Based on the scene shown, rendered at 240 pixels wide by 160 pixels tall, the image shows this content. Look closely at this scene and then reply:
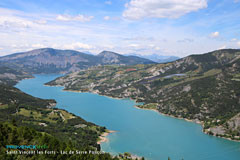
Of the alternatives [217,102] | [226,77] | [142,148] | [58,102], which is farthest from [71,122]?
[226,77]

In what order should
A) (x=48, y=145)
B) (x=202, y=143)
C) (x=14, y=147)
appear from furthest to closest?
(x=202, y=143) < (x=48, y=145) < (x=14, y=147)

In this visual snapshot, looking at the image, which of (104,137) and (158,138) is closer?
(104,137)

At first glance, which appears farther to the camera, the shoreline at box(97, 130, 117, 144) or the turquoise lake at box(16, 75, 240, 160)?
the shoreline at box(97, 130, 117, 144)

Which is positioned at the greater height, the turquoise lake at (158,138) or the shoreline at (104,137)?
the turquoise lake at (158,138)

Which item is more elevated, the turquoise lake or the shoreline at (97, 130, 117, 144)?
the turquoise lake

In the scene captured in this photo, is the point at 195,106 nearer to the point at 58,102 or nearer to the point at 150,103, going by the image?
the point at 150,103

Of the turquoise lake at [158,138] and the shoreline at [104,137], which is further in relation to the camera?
the shoreline at [104,137]

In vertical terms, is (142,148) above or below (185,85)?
below

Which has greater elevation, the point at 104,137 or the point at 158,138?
the point at 158,138

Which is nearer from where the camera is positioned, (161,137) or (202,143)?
(202,143)

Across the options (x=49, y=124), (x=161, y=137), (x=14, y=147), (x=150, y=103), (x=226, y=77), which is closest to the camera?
(x=14, y=147)

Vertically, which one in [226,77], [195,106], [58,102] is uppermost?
[226,77]
